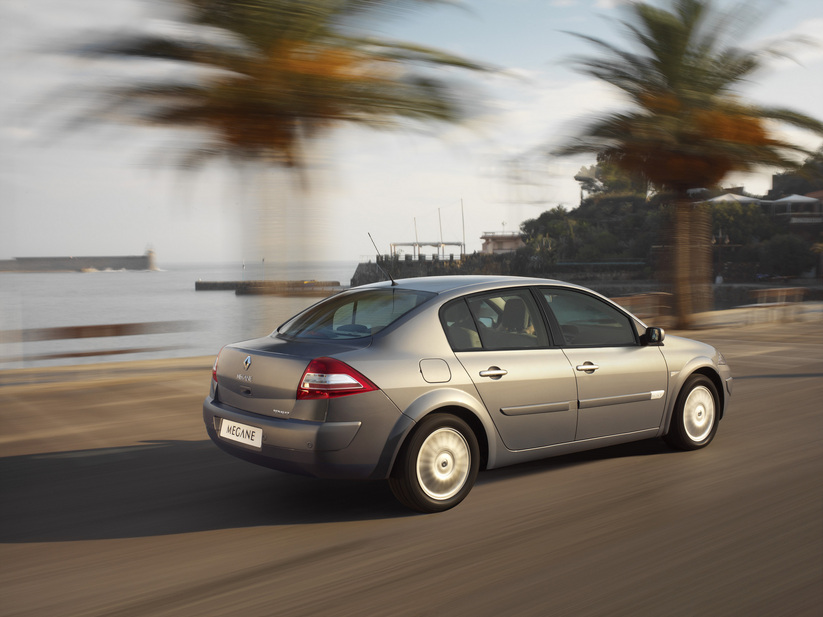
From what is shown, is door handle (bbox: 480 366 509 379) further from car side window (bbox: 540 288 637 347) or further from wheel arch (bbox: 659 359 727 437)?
wheel arch (bbox: 659 359 727 437)

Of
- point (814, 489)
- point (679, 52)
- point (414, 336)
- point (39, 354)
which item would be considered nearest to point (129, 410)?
point (39, 354)

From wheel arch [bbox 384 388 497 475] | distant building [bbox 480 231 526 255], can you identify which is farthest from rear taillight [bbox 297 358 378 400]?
distant building [bbox 480 231 526 255]

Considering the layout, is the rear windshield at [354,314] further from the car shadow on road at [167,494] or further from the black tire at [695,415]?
the black tire at [695,415]

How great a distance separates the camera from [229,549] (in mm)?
4133

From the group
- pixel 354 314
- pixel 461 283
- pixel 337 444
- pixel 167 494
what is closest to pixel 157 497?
pixel 167 494

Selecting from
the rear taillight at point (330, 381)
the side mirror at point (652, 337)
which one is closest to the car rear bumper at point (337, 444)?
the rear taillight at point (330, 381)

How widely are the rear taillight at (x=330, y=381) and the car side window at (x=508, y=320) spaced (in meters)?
1.01

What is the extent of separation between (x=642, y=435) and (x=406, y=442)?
7.09 feet

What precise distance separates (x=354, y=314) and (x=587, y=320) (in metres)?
1.79

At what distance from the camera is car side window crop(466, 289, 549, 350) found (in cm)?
511

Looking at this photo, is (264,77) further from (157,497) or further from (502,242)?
(502,242)

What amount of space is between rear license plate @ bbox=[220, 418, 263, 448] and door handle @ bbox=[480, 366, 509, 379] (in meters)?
1.38

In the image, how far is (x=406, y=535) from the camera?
14.2 feet

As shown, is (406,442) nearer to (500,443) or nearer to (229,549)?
(500,443)
